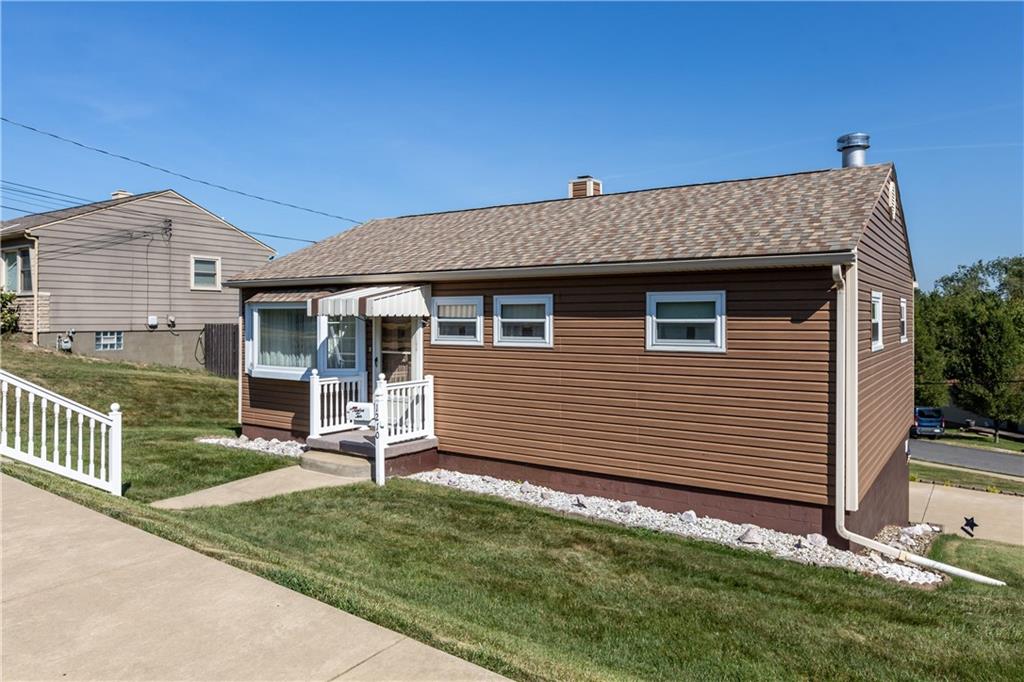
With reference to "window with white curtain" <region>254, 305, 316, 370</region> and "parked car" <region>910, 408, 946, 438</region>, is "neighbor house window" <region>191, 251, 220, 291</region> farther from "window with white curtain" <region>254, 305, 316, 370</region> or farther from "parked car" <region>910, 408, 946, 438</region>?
"parked car" <region>910, 408, 946, 438</region>

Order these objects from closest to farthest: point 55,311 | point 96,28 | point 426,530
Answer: point 426,530 → point 96,28 → point 55,311

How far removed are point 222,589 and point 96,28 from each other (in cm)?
1402

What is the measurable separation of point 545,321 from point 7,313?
17.9 metres

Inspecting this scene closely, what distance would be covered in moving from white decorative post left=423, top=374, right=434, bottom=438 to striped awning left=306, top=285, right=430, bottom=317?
1.14m

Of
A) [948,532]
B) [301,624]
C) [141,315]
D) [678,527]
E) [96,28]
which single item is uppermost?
[96,28]

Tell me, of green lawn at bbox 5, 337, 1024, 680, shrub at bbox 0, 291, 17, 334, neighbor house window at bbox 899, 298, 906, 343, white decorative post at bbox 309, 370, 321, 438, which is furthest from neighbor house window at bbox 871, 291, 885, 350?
shrub at bbox 0, 291, 17, 334

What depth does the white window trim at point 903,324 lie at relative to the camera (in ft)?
37.9

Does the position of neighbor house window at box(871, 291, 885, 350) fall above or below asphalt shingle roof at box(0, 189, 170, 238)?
below

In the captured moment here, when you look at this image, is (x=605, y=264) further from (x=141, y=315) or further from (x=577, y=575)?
(x=141, y=315)

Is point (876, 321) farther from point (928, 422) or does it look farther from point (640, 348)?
point (928, 422)

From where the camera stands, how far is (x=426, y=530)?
6.98 m

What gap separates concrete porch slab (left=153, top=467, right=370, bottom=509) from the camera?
7.95m

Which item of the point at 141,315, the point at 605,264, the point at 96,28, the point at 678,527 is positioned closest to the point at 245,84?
the point at 96,28

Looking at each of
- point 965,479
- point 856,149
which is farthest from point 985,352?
point 856,149
